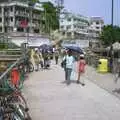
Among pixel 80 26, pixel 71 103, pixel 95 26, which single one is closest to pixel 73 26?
pixel 80 26

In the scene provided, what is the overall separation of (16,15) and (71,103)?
342 ft

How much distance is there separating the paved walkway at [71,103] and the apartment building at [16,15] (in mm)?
97033

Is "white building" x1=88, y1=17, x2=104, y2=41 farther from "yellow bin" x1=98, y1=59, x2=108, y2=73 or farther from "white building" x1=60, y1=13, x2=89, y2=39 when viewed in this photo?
"yellow bin" x1=98, y1=59, x2=108, y2=73

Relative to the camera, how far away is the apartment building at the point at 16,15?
390ft

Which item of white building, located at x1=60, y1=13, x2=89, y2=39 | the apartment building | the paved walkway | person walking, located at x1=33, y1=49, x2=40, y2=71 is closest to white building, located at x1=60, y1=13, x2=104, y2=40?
white building, located at x1=60, y1=13, x2=89, y2=39

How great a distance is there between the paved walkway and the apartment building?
97033 millimetres

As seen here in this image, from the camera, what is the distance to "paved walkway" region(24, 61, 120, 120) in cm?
1335

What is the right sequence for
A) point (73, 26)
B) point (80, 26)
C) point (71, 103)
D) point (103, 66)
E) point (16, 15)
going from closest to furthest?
point (71, 103) → point (103, 66) → point (16, 15) → point (73, 26) → point (80, 26)

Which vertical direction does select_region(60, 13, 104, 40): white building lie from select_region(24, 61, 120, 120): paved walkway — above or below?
above

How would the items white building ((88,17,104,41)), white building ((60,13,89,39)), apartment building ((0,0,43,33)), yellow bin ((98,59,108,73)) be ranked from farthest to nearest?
white building ((88,17,104,41)), white building ((60,13,89,39)), apartment building ((0,0,43,33)), yellow bin ((98,59,108,73))

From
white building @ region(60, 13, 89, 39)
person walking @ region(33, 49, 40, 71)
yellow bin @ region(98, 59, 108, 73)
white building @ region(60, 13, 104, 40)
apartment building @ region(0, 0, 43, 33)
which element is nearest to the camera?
yellow bin @ region(98, 59, 108, 73)

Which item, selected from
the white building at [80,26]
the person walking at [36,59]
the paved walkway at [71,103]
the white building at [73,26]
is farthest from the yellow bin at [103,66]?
the white building at [73,26]

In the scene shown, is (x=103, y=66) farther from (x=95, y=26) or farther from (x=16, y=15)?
(x=95, y=26)

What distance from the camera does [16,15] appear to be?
118500 mm
